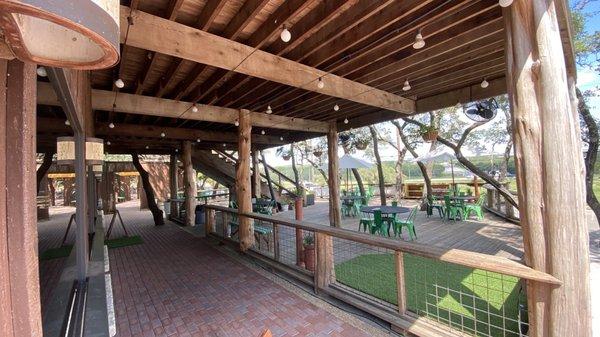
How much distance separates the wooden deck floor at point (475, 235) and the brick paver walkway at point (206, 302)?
6.66ft

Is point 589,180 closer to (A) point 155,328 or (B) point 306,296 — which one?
(B) point 306,296

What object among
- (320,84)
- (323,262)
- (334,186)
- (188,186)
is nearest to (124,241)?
(188,186)

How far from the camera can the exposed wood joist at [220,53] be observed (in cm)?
271

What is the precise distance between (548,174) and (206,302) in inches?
144

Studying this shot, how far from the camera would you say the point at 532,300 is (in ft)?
6.62

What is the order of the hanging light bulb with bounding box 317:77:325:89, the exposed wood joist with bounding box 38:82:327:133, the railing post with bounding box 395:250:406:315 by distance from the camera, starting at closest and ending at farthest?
the railing post with bounding box 395:250:406:315
the hanging light bulb with bounding box 317:77:325:89
the exposed wood joist with bounding box 38:82:327:133

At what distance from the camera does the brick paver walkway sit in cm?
295

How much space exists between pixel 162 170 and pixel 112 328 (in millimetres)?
18829

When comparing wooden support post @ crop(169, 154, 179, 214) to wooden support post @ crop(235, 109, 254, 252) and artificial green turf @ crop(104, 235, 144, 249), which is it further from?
wooden support post @ crop(235, 109, 254, 252)

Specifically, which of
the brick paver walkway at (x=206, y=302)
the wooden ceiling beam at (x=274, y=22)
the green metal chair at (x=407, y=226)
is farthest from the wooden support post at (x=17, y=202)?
the green metal chair at (x=407, y=226)

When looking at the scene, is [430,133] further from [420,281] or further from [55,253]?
[55,253]

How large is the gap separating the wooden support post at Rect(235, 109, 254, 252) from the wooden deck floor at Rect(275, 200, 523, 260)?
32.2 inches

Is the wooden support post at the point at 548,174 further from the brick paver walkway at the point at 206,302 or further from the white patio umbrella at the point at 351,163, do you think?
the white patio umbrella at the point at 351,163

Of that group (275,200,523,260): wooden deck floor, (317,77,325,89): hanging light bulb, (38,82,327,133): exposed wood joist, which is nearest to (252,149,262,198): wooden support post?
(275,200,523,260): wooden deck floor
